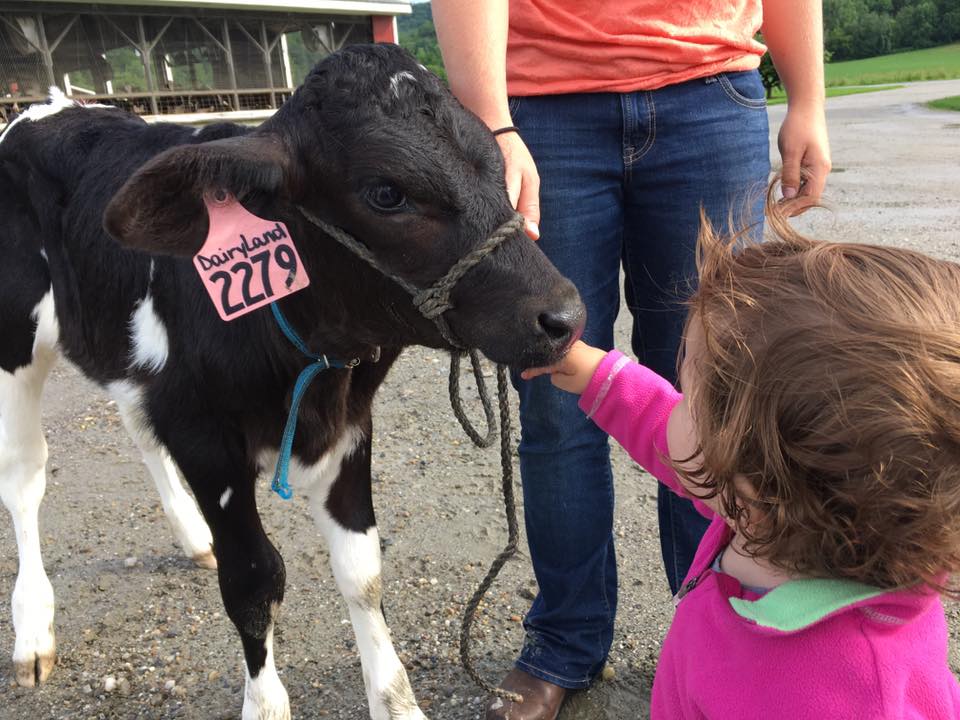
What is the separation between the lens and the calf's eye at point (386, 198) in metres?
1.66

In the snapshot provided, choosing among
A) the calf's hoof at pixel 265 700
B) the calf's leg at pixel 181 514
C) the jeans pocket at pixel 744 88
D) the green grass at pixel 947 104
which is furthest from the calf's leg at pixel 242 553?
the green grass at pixel 947 104

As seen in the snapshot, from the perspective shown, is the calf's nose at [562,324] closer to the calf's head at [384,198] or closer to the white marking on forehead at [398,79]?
the calf's head at [384,198]

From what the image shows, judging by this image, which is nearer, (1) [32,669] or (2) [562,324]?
(2) [562,324]

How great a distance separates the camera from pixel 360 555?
2375 millimetres

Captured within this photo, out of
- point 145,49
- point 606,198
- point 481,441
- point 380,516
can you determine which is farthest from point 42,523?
point 145,49

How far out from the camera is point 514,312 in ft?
5.18

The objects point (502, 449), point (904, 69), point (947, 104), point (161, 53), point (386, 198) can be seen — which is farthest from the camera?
point (904, 69)

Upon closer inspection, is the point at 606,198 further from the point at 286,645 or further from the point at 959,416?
the point at 286,645

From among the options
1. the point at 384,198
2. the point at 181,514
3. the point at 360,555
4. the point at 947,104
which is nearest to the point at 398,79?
the point at 384,198

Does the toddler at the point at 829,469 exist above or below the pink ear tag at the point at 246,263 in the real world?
below

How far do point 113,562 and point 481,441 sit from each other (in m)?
1.73

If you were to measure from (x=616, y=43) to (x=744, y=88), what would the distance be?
362 mm

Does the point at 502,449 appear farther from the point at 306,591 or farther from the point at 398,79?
the point at 306,591

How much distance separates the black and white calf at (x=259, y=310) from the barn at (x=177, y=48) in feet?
43.6
